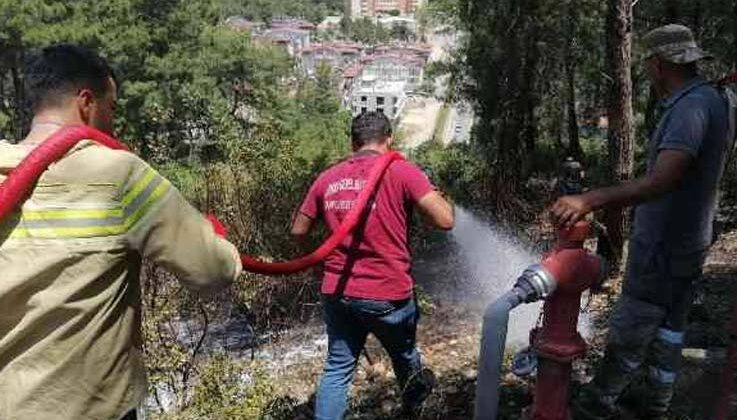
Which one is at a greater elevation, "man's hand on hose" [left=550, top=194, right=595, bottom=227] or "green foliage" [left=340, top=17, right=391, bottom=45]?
"green foliage" [left=340, top=17, right=391, bottom=45]

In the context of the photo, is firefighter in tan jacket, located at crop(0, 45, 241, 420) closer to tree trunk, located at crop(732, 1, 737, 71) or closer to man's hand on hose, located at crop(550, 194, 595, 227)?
man's hand on hose, located at crop(550, 194, 595, 227)

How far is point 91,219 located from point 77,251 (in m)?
0.09

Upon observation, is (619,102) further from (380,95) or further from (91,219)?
(380,95)

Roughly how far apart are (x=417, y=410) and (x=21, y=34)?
2852 centimetres

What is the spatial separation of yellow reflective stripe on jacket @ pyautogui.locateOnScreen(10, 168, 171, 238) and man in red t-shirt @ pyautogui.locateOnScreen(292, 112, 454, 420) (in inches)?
53.5

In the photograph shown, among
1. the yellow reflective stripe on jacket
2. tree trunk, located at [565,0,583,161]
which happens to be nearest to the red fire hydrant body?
the yellow reflective stripe on jacket

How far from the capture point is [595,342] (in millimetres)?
4812

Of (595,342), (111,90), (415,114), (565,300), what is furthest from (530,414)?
(415,114)

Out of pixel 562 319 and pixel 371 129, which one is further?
pixel 371 129

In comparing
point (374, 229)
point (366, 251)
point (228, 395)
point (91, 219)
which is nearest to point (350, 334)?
point (366, 251)

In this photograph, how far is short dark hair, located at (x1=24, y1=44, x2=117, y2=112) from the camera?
1.90m

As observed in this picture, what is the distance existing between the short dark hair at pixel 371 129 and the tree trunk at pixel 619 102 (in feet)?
14.3

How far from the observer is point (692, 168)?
2820 millimetres

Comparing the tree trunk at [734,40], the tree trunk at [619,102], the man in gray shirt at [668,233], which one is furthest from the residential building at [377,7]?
the man in gray shirt at [668,233]
